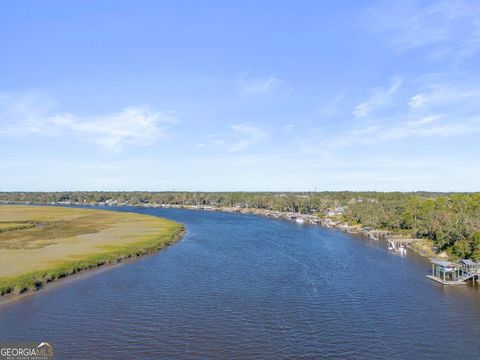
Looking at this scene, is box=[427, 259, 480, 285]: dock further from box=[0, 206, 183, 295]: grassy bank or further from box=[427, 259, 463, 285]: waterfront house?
box=[0, 206, 183, 295]: grassy bank

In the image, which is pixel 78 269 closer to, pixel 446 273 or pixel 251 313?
pixel 251 313

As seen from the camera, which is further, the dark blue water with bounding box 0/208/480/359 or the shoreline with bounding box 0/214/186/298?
the shoreline with bounding box 0/214/186/298

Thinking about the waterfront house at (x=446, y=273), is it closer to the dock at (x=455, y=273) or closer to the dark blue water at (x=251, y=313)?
the dock at (x=455, y=273)

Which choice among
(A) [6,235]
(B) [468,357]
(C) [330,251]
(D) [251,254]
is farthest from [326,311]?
(A) [6,235]

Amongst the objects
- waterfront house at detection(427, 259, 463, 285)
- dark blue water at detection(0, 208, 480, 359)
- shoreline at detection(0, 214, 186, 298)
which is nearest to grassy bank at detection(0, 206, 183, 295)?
shoreline at detection(0, 214, 186, 298)

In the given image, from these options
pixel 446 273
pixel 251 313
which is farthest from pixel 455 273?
pixel 251 313

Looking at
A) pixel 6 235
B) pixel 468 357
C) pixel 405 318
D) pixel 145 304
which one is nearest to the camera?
pixel 468 357

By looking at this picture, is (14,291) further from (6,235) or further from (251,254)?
(6,235)

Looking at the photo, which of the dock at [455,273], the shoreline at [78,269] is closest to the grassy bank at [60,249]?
the shoreline at [78,269]
